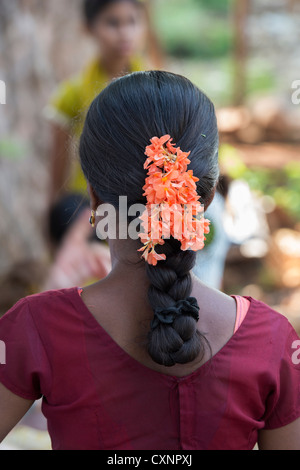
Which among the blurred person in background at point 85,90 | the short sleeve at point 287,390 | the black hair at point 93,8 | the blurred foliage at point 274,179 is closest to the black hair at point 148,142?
the short sleeve at point 287,390

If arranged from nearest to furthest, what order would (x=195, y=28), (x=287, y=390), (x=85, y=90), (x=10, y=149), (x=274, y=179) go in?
(x=287, y=390) → (x=85, y=90) → (x=10, y=149) → (x=274, y=179) → (x=195, y=28)

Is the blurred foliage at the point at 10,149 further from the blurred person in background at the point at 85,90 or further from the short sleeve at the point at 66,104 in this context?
the short sleeve at the point at 66,104

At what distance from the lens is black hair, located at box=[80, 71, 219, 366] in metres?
1.09

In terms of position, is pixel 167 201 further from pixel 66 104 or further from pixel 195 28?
pixel 195 28

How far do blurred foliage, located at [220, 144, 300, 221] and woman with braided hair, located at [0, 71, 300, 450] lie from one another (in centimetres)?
418

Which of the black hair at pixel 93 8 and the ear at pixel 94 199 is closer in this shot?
the ear at pixel 94 199

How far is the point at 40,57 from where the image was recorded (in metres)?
4.83

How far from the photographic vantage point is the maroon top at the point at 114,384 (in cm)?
116

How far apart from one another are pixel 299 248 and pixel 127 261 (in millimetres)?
3856

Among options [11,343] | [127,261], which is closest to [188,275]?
[127,261]

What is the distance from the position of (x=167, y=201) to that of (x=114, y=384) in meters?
0.38

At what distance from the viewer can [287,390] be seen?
1212 mm

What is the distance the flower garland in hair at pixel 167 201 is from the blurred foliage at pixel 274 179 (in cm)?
426

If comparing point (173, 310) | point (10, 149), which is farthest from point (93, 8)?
point (173, 310)
